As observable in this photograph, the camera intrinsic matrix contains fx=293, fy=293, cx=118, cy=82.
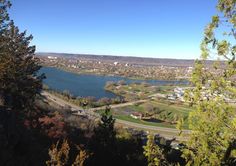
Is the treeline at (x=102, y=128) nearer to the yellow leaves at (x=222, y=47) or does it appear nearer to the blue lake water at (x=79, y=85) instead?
the yellow leaves at (x=222, y=47)

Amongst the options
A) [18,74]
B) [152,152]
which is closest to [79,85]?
[18,74]

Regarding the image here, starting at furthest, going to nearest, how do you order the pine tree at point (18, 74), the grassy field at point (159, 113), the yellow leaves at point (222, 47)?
the grassy field at point (159, 113) → the pine tree at point (18, 74) → the yellow leaves at point (222, 47)

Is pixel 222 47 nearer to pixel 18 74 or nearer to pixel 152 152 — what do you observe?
pixel 152 152

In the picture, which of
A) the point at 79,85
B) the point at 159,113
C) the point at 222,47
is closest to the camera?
the point at 222,47

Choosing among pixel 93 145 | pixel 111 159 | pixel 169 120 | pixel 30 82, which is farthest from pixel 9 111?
pixel 169 120

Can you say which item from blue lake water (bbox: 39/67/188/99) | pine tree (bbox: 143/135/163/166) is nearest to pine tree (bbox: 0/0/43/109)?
pine tree (bbox: 143/135/163/166)

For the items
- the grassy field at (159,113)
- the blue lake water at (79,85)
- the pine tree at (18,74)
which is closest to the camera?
the pine tree at (18,74)

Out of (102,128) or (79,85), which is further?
(79,85)

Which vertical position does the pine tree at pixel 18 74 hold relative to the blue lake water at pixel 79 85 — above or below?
above

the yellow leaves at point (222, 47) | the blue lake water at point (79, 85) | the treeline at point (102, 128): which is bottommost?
the blue lake water at point (79, 85)

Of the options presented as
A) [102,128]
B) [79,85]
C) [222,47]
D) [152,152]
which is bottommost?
[79,85]

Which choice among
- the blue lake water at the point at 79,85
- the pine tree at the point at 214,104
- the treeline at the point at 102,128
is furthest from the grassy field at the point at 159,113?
the pine tree at the point at 214,104

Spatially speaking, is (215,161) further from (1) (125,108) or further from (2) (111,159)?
(1) (125,108)
